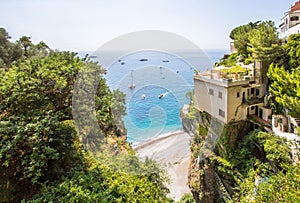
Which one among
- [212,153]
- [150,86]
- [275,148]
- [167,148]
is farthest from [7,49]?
[275,148]

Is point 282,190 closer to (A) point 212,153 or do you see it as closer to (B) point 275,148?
(B) point 275,148

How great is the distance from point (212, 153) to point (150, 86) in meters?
5.14

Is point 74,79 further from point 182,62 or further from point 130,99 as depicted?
point 182,62

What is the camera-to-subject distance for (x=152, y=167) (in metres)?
4.03

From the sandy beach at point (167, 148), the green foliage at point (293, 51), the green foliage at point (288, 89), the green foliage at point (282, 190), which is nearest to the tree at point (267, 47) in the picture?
the green foliage at point (293, 51)

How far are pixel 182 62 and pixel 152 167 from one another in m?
2.10

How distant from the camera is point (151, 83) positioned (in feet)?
12.5

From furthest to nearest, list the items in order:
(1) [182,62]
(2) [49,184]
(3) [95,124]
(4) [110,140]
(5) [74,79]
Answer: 1. (5) [74,79]
2. (4) [110,140]
3. (3) [95,124]
4. (1) [182,62]
5. (2) [49,184]

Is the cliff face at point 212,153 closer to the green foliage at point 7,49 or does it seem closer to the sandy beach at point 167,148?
the sandy beach at point 167,148

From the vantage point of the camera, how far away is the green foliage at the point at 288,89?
550 cm

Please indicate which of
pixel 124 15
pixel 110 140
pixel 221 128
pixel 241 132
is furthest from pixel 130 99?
pixel 241 132

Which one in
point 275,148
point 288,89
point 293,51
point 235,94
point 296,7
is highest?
point 296,7

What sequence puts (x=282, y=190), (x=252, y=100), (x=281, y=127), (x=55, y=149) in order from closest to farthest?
(x=282, y=190), (x=55, y=149), (x=281, y=127), (x=252, y=100)

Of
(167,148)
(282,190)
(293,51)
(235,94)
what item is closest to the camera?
(282,190)
